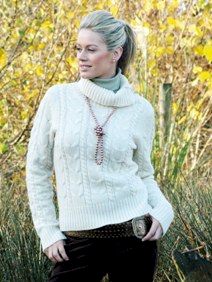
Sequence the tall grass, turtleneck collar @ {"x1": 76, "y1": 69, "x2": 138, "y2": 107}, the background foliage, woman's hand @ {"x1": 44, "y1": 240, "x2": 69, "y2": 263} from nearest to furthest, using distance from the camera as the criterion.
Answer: woman's hand @ {"x1": 44, "y1": 240, "x2": 69, "y2": 263} → turtleneck collar @ {"x1": 76, "y1": 69, "x2": 138, "y2": 107} → the tall grass → the background foliage

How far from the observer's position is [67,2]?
6594 mm

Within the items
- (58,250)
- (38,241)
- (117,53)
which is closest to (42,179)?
(58,250)

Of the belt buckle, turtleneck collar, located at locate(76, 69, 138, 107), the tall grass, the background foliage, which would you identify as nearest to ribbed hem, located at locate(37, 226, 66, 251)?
the belt buckle

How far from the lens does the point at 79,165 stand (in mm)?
3031

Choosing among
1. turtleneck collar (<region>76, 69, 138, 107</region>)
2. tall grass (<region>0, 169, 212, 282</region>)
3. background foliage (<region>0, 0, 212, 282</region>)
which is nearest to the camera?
turtleneck collar (<region>76, 69, 138, 107</region>)

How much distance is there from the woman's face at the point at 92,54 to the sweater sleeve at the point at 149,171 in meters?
0.28

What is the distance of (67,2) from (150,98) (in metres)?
1.09

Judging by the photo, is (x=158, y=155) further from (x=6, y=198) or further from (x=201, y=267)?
(x=201, y=267)

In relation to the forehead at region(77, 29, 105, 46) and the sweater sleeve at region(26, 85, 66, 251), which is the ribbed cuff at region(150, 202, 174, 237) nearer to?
the sweater sleeve at region(26, 85, 66, 251)

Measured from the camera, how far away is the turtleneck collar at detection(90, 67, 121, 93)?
10.5 ft

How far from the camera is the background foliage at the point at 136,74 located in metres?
5.02

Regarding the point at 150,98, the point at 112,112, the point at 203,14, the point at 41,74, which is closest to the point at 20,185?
the point at 41,74

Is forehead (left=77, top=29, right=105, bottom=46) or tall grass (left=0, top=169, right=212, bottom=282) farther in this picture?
tall grass (left=0, top=169, right=212, bottom=282)

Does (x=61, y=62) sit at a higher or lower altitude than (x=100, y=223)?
higher
